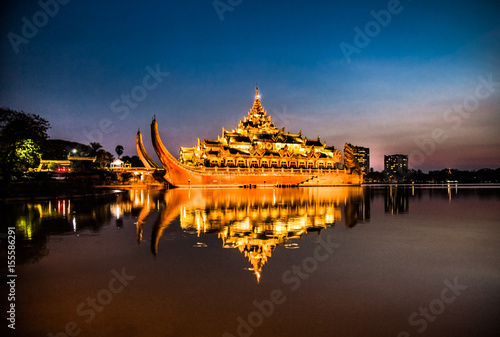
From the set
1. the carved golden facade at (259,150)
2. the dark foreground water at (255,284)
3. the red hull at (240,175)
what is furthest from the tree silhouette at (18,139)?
the carved golden facade at (259,150)

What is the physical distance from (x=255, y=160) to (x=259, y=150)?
2442 millimetres

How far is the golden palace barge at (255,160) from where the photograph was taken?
198 feet

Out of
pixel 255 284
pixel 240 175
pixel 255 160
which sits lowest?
pixel 255 284

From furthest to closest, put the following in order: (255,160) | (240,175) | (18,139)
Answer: (255,160) → (240,175) → (18,139)

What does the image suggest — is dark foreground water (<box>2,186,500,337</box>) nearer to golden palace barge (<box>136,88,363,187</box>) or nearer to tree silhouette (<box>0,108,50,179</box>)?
tree silhouette (<box>0,108,50,179</box>)

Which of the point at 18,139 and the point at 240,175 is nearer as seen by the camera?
the point at 18,139

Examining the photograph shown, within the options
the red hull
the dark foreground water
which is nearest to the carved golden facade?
the red hull

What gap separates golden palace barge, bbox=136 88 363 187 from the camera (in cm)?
6047

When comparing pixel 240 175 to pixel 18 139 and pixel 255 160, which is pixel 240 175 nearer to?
pixel 255 160

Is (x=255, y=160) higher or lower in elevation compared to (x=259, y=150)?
lower

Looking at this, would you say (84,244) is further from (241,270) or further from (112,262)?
(241,270)

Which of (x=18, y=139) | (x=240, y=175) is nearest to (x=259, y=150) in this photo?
(x=240, y=175)

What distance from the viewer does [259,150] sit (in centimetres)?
6931

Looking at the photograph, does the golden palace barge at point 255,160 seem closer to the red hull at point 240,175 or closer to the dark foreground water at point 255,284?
the red hull at point 240,175
